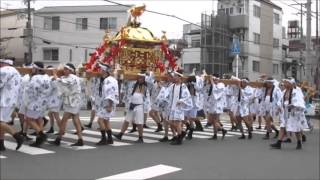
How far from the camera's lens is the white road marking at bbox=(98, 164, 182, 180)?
8477 millimetres

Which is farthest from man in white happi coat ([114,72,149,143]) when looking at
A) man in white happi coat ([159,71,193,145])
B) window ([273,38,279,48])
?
window ([273,38,279,48])

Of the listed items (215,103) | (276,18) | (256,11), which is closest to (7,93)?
(215,103)

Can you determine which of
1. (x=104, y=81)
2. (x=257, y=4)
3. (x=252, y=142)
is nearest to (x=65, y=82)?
(x=104, y=81)

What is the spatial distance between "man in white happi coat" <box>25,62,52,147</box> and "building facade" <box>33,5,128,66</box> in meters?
34.4

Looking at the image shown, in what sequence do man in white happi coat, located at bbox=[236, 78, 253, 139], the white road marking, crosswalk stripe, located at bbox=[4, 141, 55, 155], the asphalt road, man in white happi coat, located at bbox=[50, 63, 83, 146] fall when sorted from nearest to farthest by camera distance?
the white road marking
the asphalt road
crosswalk stripe, located at bbox=[4, 141, 55, 155]
man in white happi coat, located at bbox=[50, 63, 83, 146]
man in white happi coat, located at bbox=[236, 78, 253, 139]

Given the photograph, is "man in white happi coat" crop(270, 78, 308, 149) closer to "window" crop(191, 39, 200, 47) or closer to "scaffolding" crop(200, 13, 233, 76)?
"scaffolding" crop(200, 13, 233, 76)

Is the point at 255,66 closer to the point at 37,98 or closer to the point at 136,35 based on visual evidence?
the point at 136,35

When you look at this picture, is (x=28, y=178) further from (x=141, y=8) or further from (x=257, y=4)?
(x=257, y=4)

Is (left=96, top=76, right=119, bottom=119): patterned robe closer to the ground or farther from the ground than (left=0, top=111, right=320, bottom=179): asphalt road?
farther from the ground

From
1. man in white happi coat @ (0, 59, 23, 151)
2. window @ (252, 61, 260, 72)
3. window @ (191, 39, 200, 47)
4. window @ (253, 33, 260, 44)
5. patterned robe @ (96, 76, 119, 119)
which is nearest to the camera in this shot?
man in white happi coat @ (0, 59, 23, 151)

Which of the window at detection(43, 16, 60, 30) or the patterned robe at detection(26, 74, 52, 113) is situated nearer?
the patterned robe at detection(26, 74, 52, 113)

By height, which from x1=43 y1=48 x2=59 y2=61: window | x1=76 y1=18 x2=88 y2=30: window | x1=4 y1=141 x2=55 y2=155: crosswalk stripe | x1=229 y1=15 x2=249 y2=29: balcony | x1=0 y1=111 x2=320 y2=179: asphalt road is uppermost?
x1=229 y1=15 x2=249 y2=29: balcony

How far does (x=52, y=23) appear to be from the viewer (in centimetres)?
4606

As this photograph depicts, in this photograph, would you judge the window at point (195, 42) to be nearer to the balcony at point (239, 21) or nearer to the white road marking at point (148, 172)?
the balcony at point (239, 21)
